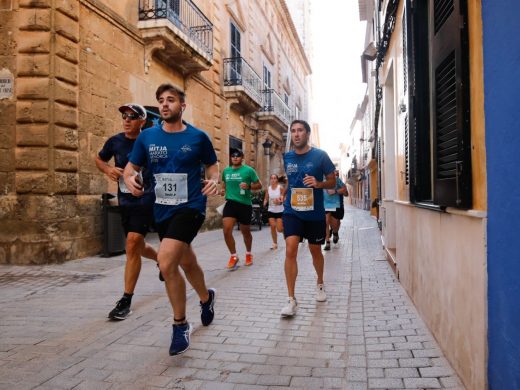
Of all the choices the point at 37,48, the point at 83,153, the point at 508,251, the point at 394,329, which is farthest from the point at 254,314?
the point at 37,48

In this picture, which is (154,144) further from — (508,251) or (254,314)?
(508,251)

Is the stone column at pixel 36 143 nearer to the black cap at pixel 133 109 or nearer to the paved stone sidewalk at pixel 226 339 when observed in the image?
the paved stone sidewalk at pixel 226 339

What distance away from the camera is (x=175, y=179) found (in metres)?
3.45

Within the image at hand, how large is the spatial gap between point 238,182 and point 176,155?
3823 millimetres

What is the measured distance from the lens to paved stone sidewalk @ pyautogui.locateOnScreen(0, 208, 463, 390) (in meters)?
2.78

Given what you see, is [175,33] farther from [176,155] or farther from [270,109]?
[270,109]

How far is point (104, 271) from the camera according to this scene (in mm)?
6637

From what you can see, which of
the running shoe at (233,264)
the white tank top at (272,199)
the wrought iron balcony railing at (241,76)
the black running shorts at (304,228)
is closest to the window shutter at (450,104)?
the black running shorts at (304,228)

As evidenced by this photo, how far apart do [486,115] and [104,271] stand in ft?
18.9

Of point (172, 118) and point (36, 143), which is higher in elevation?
point (36, 143)

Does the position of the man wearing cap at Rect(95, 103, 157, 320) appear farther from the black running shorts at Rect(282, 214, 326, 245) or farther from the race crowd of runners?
the black running shorts at Rect(282, 214, 326, 245)

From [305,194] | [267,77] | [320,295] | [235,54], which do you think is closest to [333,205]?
[320,295]

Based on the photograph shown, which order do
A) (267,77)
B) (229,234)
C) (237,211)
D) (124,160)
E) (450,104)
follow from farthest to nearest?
1. (267,77)
2. (237,211)
3. (229,234)
4. (124,160)
5. (450,104)

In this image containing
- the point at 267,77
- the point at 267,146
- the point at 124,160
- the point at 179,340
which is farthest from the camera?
the point at 267,77
